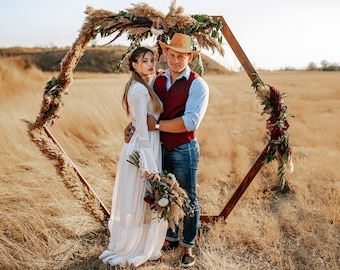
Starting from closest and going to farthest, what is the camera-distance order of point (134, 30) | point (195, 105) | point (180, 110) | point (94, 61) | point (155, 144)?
point (195, 105), point (180, 110), point (155, 144), point (134, 30), point (94, 61)

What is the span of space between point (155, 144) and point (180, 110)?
36 cm

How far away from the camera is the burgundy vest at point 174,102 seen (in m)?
3.29

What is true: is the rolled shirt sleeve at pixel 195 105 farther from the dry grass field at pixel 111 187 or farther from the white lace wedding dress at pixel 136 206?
the dry grass field at pixel 111 187

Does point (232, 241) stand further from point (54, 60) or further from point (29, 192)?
point (54, 60)

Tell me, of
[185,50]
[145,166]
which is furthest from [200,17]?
[145,166]

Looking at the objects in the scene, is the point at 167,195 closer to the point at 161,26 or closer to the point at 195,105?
the point at 195,105

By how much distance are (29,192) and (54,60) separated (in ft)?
136

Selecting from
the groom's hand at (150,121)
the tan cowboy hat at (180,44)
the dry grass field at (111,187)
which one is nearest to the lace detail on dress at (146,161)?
the groom's hand at (150,121)

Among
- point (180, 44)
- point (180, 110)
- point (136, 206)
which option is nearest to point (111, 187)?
point (136, 206)

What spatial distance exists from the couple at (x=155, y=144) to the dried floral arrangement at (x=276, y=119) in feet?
2.33

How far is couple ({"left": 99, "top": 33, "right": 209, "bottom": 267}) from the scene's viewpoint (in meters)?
3.24

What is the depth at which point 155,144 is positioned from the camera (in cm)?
342

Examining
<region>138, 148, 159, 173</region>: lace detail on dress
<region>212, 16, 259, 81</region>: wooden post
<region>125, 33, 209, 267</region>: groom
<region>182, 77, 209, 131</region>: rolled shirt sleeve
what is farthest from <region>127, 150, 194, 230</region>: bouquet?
<region>212, 16, 259, 81</region>: wooden post

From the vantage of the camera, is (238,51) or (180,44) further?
(238,51)
